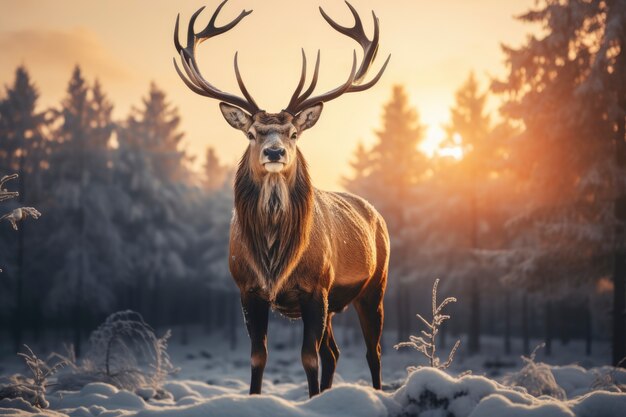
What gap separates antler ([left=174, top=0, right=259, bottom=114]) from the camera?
647 centimetres

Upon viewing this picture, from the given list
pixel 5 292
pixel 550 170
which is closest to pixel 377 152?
pixel 550 170

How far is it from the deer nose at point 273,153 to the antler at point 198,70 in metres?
0.89

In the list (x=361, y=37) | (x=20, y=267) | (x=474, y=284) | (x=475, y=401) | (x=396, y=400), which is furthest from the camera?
(x=474, y=284)

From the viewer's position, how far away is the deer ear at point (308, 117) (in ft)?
21.1

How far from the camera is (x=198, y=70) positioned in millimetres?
6977

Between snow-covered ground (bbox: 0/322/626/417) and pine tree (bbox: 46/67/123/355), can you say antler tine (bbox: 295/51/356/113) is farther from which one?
pine tree (bbox: 46/67/123/355)

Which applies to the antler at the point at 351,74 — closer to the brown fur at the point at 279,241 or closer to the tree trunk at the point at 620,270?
the brown fur at the point at 279,241

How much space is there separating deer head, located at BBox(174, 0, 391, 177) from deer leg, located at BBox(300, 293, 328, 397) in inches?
55.5

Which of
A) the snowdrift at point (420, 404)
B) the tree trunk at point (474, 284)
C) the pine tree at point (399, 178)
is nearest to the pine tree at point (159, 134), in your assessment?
the pine tree at point (399, 178)

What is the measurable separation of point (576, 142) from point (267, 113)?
33.6 feet

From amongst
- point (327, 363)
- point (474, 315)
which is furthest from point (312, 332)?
point (474, 315)

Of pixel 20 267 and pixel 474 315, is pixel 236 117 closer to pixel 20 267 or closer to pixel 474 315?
pixel 474 315

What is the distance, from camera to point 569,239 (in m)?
13.7

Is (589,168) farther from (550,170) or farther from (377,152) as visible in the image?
(377,152)
